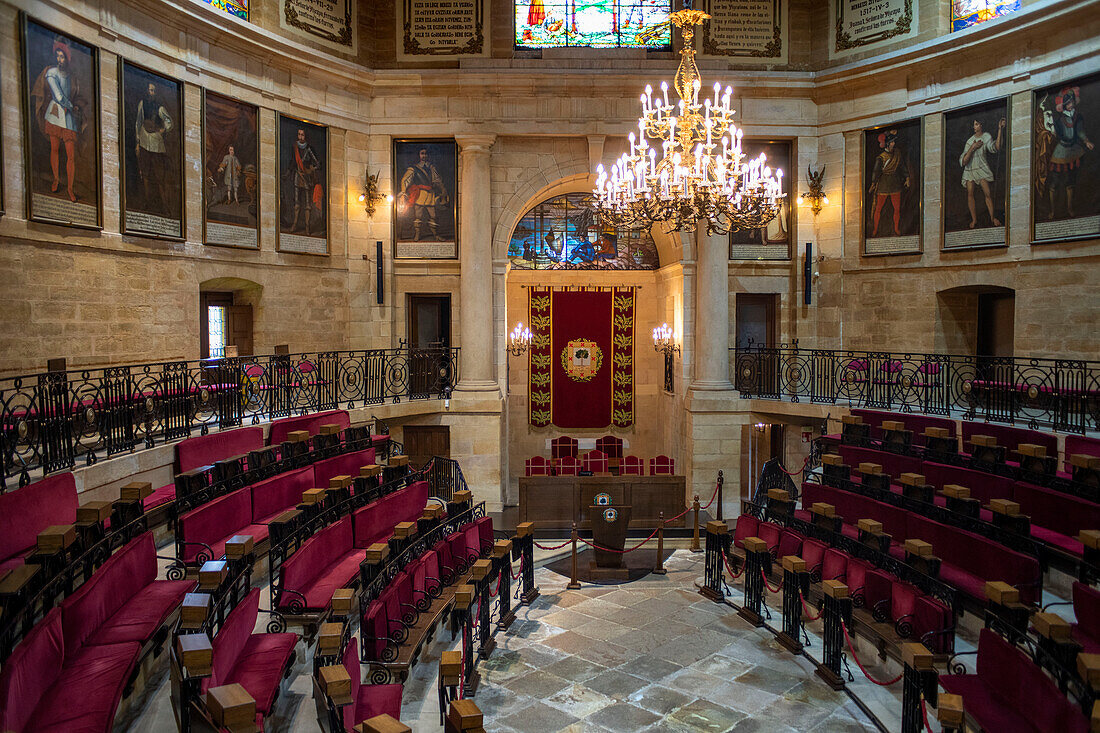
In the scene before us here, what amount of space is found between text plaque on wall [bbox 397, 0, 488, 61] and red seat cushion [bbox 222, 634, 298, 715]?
11901 millimetres

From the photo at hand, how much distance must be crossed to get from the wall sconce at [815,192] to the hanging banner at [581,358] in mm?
4597

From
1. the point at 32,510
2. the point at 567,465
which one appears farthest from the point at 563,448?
the point at 32,510

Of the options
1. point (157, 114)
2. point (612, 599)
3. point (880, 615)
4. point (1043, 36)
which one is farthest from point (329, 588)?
point (1043, 36)

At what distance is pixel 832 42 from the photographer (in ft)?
46.8

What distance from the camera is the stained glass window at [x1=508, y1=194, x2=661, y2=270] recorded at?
17.2 m

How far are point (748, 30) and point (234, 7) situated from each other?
938 cm

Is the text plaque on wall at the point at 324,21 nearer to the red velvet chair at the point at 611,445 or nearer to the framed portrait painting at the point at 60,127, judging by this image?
the framed portrait painting at the point at 60,127

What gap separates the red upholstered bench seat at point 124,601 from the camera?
191 inches

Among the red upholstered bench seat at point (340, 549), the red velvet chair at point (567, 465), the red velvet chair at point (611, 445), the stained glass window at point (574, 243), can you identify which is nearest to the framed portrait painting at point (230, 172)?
the red upholstered bench seat at point (340, 549)

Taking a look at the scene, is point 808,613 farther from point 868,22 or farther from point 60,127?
point 60,127

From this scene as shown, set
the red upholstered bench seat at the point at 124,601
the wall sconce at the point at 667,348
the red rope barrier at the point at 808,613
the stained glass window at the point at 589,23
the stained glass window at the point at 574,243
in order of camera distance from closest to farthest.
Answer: the red upholstered bench seat at the point at 124,601 < the red rope barrier at the point at 808,613 < the stained glass window at the point at 589,23 < the wall sconce at the point at 667,348 < the stained glass window at the point at 574,243

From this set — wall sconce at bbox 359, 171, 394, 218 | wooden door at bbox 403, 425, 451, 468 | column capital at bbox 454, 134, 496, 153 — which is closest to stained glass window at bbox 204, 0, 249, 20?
wall sconce at bbox 359, 171, 394, 218

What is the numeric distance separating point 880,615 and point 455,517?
486cm

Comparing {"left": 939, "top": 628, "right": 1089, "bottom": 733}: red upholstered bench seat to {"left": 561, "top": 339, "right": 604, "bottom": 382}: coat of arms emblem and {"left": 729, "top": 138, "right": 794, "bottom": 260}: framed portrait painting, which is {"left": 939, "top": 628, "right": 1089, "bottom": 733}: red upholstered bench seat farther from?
{"left": 561, "top": 339, "right": 604, "bottom": 382}: coat of arms emblem
